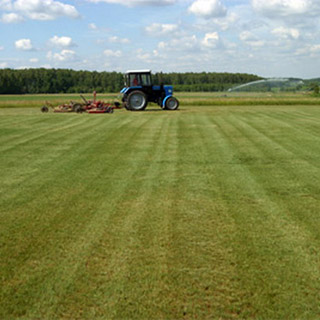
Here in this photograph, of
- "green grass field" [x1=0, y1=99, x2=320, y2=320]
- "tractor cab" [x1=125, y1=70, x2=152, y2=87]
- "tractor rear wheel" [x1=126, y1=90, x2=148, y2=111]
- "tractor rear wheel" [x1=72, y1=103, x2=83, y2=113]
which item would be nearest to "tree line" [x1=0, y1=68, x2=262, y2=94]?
"tractor cab" [x1=125, y1=70, x2=152, y2=87]

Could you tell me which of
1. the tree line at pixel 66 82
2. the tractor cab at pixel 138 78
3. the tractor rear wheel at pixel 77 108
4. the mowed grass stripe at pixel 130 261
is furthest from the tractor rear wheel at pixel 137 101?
the tree line at pixel 66 82

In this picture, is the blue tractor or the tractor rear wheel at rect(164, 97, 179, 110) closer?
the blue tractor

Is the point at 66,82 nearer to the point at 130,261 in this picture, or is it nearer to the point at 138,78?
the point at 138,78

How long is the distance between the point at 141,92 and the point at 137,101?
656 millimetres

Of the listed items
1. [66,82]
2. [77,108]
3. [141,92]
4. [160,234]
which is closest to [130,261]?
[160,234]

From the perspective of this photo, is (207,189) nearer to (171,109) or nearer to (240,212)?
(240,212)

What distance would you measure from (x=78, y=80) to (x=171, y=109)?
84.3 metres

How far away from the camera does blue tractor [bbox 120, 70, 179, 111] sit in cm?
2491

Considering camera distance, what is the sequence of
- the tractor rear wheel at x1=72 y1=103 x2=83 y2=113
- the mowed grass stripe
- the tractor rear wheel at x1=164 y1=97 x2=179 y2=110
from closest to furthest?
the mowed grass stripe, the tractor rear wheel at x1=72 y1=103 x2=83 y2=113, the tractor rear wheel at x1=164 y1=97 x2=179 y2=110

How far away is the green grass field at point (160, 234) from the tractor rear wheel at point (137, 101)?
13.9 meters

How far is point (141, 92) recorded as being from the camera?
24.8 metres

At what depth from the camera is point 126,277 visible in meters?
4.17

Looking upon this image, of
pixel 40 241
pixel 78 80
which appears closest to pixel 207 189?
pixel 40 241

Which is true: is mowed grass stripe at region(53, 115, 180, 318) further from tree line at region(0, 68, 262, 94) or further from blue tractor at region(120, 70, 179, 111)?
→ tree line at region(0, 68, 262, 94)
